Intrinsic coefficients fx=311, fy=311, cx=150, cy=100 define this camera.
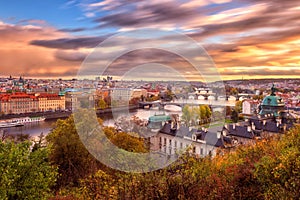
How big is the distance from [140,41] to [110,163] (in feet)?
9.95

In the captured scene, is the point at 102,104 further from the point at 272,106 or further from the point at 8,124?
the point at 8,124

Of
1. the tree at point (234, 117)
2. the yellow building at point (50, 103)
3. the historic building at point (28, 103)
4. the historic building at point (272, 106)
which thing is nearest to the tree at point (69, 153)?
the historic building at point (272, 106)

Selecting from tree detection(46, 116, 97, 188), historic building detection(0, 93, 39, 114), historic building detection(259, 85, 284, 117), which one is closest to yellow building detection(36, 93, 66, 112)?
historic building detection(0, 93, 39, 114)

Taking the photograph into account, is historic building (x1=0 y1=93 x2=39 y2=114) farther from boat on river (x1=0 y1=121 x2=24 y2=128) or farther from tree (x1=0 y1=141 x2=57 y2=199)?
tree (x1=0 y1=141 x2=57 y2=199)

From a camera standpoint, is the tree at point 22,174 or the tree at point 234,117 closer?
the tree at point 22,174

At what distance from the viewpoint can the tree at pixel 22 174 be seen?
145 inches

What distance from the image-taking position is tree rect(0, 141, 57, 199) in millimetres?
3678

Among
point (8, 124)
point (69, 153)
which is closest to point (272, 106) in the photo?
point (69, 153)

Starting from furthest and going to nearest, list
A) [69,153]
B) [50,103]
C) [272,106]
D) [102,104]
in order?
[50,103] < [272,106] < [102,104] < [69,153]

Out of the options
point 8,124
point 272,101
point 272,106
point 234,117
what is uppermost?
point 272,101

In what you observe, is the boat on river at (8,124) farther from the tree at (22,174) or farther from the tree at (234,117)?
the tree at (22,174)

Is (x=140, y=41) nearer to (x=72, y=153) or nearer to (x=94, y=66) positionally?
(x=94, y=66)

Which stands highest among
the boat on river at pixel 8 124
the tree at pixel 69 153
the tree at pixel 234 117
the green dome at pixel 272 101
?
the green dome at pixel 272 101

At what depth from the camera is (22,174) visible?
4.02 m
